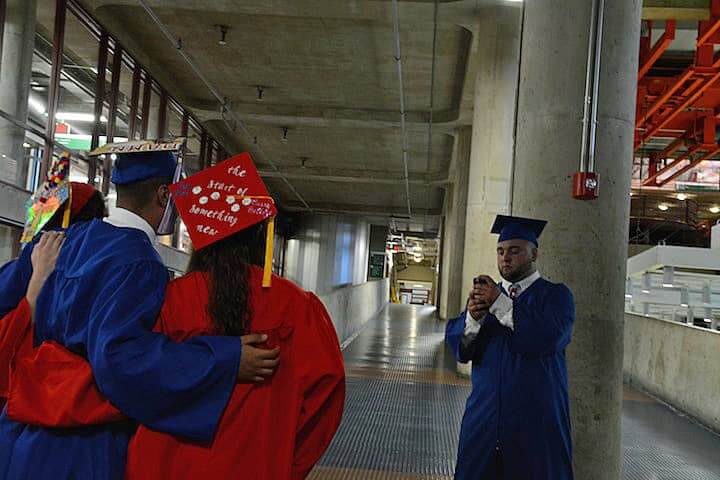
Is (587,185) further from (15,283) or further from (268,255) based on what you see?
(15,283)

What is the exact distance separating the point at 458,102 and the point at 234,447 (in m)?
15.8

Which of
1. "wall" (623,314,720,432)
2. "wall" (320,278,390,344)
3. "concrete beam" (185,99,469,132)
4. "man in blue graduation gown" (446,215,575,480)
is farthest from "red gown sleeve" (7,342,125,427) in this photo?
"concrete beam" (185,99,469,132)

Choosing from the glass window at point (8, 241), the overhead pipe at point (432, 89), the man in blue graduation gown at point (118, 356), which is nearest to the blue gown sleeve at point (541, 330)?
the man in blue graduation gown at point (118, 356)

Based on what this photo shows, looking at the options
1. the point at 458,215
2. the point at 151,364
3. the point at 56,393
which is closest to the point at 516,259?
the point at 151,364

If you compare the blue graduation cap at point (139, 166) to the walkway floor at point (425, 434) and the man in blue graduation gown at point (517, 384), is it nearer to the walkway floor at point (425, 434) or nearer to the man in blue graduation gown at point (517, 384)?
the man in blue graduation gown at point (517, 384)

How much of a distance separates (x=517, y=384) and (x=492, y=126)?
8.50 meters

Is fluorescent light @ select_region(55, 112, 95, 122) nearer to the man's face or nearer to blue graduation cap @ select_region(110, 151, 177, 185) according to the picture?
the man's face

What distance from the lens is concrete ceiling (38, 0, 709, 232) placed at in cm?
1171

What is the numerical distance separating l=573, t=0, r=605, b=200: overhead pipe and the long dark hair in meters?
2.79

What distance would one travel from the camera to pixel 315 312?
1.91 m

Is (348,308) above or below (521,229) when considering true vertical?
below

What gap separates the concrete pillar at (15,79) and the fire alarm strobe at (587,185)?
327 inches

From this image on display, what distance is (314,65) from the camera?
1473cm

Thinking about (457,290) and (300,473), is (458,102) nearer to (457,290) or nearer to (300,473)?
(457,290)
